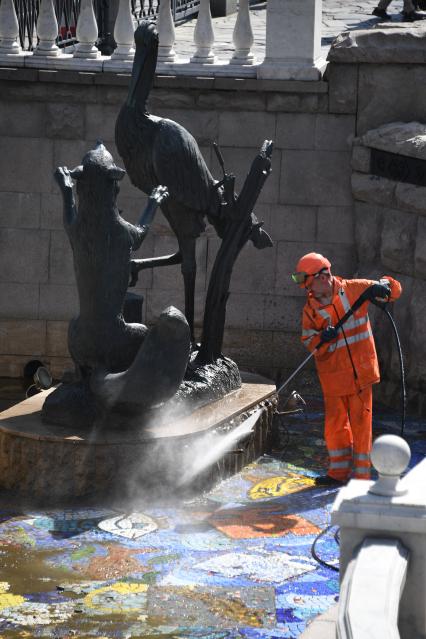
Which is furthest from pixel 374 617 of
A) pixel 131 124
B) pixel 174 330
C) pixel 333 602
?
pixel 131 124

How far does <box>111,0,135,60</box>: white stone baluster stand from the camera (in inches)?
490

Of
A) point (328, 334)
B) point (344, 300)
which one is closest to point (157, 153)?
point (344, 300)

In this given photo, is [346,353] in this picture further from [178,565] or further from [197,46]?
[197,46]

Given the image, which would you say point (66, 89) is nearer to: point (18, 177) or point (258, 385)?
point (18, 177)

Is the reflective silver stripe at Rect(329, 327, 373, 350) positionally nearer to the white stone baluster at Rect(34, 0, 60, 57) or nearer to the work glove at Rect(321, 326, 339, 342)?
the work glove at Rect(321, 326, 339, 342)

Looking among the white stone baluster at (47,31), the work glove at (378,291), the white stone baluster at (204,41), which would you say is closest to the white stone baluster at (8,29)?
the white stone baluster at (47,31)

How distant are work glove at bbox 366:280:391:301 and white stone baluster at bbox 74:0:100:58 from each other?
4.20 metres

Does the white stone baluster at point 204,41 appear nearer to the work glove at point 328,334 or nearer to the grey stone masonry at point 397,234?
the grey stone masonry at point 397,234

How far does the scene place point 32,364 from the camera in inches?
506

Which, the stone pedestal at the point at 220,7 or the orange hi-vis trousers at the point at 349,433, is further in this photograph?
the stone pedestal at the point at 220,7

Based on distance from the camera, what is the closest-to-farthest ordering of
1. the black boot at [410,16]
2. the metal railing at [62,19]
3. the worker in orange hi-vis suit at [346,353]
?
1. the worker in orange hi-vis suit at [346,353]
2. the metal railing at [62,19]
3. the black boot at [410,16]

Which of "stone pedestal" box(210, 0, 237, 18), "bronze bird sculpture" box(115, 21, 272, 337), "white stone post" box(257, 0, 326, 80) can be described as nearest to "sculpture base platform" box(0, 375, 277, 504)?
"bronze bird sculpture" box(115, 21, 272, 337)

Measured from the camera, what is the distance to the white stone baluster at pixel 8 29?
41.0 feet

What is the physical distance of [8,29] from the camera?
1255 centimetres
